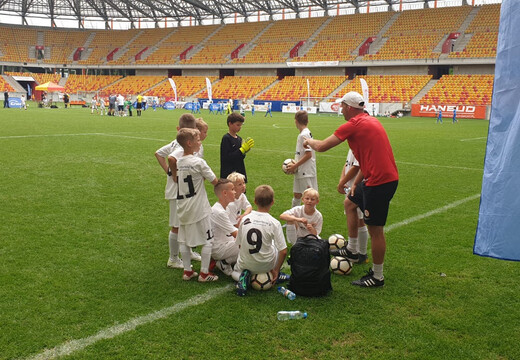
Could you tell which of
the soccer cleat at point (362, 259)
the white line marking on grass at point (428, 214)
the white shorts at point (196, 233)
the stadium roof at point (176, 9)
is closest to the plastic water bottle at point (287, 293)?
the white shorts at point (196, 233)

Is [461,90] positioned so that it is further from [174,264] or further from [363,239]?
[174,264]

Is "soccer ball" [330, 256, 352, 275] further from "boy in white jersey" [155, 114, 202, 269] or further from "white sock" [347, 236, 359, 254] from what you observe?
"boy in white jersey" [155, 114, 202, 269]

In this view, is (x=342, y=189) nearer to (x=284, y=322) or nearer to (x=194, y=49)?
(x=284, y=322)

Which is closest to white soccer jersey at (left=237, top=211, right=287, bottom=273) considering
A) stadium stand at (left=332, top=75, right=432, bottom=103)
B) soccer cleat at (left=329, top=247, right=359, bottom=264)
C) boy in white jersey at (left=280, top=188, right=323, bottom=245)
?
boy in white jersey at (left=280, top=188, right=323, bottom=245)

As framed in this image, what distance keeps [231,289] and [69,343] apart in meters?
1.76

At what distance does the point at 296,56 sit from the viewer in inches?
2403

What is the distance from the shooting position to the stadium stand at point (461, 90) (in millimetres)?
42969

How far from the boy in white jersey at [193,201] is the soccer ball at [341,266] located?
1489 millimetres

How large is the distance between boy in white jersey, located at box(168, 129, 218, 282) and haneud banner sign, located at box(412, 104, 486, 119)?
37412mm

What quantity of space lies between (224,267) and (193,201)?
947 millimetres

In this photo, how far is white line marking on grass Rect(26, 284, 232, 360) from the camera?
3736mm

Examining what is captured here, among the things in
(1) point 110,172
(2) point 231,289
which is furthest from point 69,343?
(1) point 110,172

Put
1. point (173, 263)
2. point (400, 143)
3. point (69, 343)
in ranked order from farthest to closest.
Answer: point (400, 143), point (173, 263), point (69, 343)

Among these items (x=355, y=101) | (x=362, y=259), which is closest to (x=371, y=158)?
(x=355, y=101)
